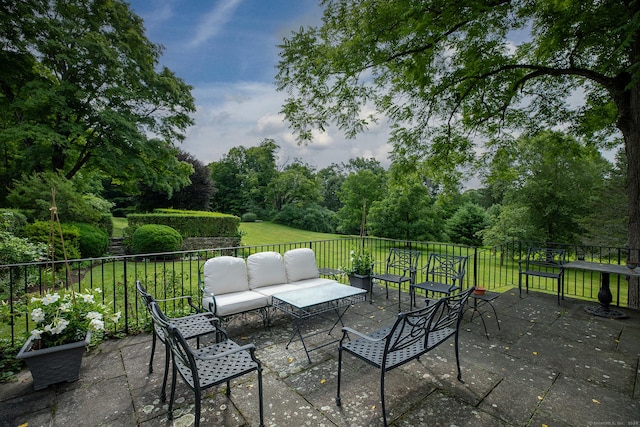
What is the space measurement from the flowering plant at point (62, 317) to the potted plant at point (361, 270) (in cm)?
380

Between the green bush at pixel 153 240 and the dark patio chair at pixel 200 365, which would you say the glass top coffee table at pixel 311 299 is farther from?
the green bush at pixel 153 240

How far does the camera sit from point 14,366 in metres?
2.80

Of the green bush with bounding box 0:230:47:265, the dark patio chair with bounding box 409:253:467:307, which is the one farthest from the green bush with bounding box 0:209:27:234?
the dark patio chair with bounding box 409:253:467:307

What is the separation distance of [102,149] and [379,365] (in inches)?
423

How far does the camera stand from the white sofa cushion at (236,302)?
137 inches

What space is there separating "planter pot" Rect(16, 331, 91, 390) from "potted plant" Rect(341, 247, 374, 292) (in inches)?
154

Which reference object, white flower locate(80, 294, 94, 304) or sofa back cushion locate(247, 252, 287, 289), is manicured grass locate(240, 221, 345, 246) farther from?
white flower locate(80, 294, 94, 304)

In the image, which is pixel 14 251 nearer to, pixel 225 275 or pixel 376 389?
pixel 225 275

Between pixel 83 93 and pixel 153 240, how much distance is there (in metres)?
4.64

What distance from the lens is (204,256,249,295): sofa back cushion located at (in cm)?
385

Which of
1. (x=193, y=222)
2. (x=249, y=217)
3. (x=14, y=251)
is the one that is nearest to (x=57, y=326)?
(x=14, y=251)

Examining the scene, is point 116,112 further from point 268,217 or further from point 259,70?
point 268,217

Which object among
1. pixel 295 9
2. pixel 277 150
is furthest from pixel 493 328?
pixel 277 150

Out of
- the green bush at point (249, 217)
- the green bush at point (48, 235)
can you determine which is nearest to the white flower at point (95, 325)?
the green bush at point (48, 235)
